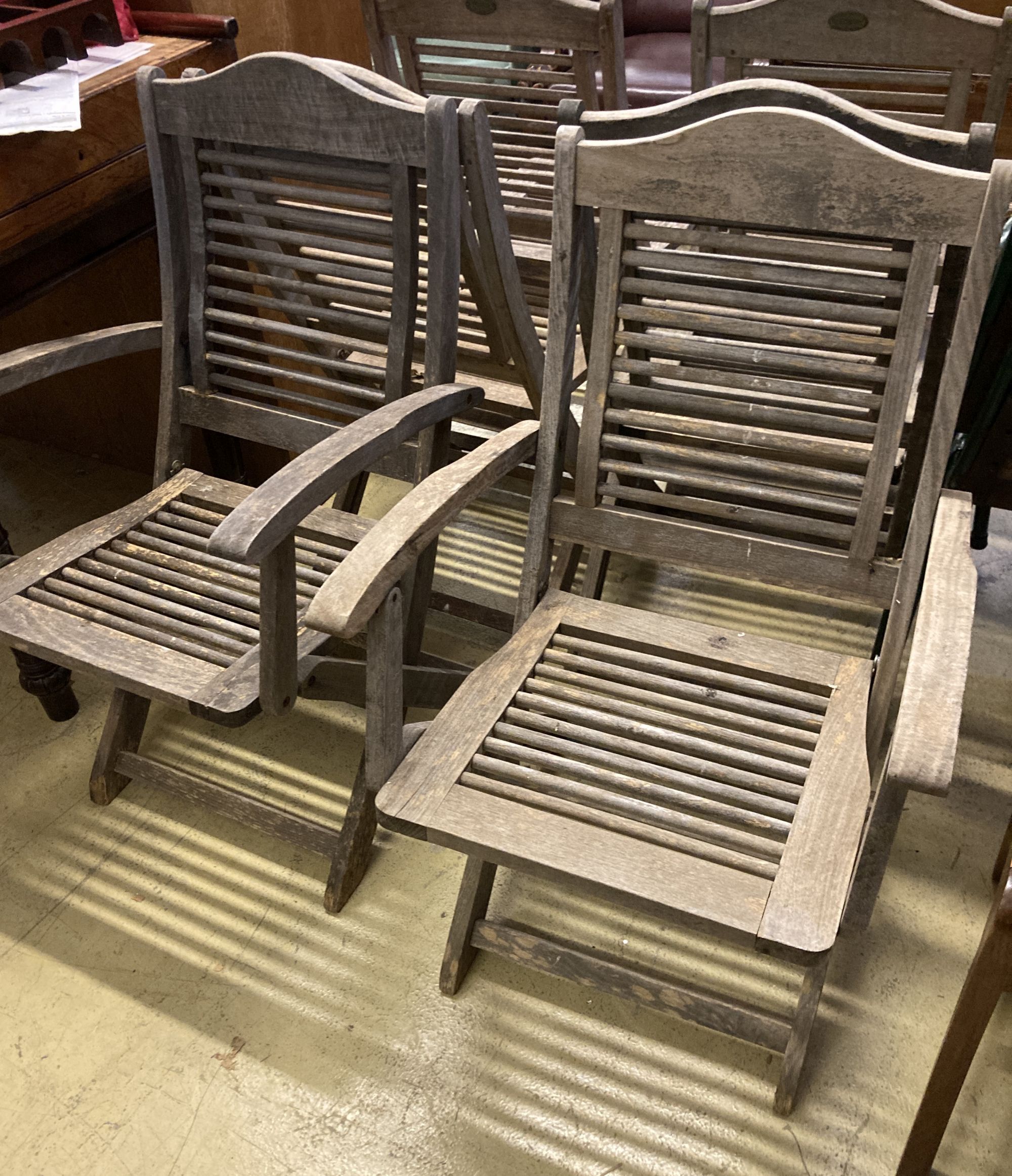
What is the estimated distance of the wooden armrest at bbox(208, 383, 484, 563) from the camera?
125 cm

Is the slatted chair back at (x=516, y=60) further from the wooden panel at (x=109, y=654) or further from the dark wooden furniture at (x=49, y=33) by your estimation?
the wooden panel at (x=109, y=654)

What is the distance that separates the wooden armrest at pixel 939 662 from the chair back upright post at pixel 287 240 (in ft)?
2.57

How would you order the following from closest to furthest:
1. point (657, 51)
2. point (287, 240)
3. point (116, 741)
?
point (287, 240)
point (116, 741)
point (657, 51)

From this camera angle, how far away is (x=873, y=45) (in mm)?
2010

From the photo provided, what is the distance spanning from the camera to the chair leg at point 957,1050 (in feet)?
3.56

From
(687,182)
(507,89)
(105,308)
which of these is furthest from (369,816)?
(507,89)

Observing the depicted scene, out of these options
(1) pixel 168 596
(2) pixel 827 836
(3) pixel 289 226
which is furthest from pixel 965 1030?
(3) pixel 289 226

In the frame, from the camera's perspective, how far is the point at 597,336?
153 centimetres

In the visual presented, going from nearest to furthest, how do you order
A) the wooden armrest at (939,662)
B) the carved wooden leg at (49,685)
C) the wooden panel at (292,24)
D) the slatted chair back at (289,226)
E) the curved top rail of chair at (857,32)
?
1. the wooden armrest at (939,662)
2. the slatted chair back at (289,226)
3. the curved top rail of chair at (857,32)
4. the carved wooden leg at (49,685)
5. the wooden panel at (292,24)

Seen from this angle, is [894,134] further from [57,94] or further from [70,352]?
[57,94]

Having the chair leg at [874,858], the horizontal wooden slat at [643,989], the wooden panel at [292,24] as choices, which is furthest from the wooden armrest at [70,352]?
the chair leg at [874,858]

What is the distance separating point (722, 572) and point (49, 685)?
1.41m

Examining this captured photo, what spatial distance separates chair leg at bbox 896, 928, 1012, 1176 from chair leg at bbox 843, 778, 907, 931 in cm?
37

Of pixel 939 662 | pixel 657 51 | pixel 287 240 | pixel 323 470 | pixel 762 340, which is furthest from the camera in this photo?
pixel 657 51
